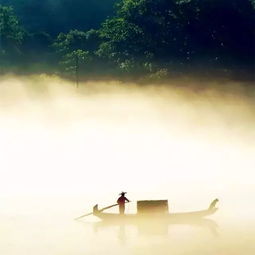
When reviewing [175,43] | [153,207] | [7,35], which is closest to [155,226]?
[153,207]

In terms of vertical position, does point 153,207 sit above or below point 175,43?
below

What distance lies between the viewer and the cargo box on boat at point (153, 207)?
1265 inches

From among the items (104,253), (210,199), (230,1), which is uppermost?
(230,1)

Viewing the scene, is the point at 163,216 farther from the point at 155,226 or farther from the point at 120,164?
the point at 120,164

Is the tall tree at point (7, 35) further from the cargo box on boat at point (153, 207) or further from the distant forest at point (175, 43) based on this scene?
the cargo box on boat at point (153, 207)

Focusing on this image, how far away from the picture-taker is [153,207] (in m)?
32.2

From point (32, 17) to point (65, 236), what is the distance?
439 ft

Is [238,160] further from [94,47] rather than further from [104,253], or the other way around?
[94,47]

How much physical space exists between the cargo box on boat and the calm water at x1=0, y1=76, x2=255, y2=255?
4.16ft

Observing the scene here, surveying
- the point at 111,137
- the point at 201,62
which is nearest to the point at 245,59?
the point at 201,62

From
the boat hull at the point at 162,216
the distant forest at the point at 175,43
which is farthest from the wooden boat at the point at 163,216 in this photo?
the distant forest at the point at 175,43

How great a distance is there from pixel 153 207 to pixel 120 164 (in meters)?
19.8

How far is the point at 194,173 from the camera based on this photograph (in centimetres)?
4641

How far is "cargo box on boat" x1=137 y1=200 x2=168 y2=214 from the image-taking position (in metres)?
32.1
